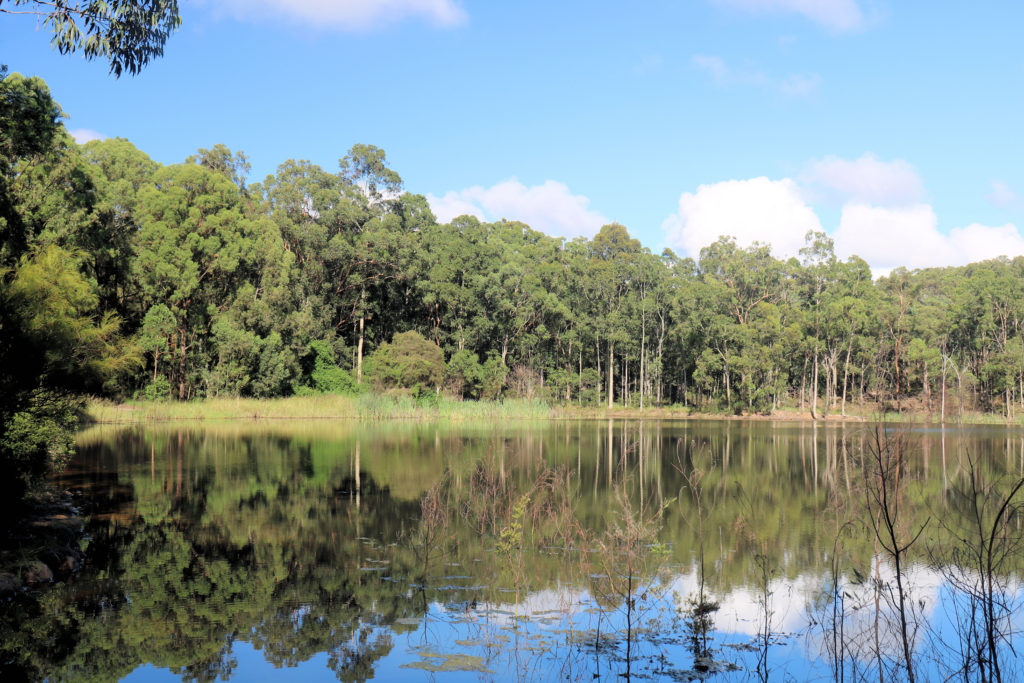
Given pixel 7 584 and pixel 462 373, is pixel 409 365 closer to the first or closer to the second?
pixel 462 373

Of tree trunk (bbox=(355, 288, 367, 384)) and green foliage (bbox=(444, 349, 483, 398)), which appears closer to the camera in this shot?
green foliage (bbox=(444, 349, 483, 398))

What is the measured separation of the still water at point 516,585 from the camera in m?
7.55

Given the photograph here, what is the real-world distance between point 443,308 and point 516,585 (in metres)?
52.9

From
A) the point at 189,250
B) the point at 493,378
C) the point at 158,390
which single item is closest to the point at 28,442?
the point at 158,390

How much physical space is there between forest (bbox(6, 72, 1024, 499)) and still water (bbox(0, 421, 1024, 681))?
23084 mm

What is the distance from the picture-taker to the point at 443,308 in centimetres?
6109

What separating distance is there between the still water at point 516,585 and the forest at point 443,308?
2308cm

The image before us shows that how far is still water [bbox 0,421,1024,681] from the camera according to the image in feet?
24.8

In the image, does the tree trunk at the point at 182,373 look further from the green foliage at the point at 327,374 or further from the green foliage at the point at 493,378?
the green foliage at the point at 493,378

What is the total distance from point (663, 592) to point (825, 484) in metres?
12.0

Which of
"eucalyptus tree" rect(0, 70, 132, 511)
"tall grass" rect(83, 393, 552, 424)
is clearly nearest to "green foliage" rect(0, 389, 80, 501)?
"eucalyptus tree" rect(0, 70, 132, 511)

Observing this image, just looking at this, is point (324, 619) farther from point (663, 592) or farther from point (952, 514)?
point (952, 514)

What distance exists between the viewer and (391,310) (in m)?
62.8

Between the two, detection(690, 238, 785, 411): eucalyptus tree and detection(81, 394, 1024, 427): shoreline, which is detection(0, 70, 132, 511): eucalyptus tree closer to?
detection(81, 394, 1024, 427): shoreline
